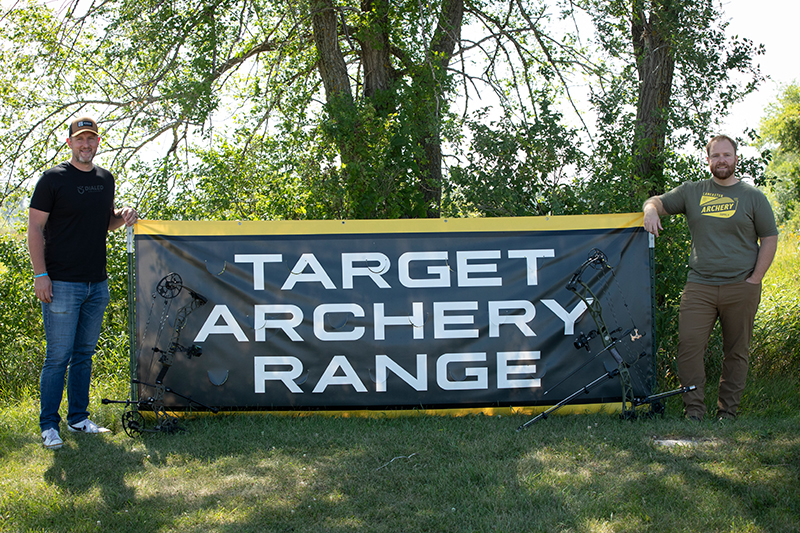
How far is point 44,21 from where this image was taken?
7586 mm

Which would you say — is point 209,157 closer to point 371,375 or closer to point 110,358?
point 110,358

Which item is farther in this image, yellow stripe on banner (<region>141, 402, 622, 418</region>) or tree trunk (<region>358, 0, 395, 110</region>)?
tree trunk (<region>358, 0, 395, 110</region>)

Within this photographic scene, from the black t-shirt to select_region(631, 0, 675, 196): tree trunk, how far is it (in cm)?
510

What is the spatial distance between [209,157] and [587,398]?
483 centimetres

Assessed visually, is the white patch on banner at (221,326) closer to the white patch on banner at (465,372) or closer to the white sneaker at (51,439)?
the white sneaker at (51,439)

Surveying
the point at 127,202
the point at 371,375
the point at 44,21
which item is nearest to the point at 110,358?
the point at 127,202

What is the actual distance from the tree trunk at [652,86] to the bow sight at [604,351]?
208 centimetres

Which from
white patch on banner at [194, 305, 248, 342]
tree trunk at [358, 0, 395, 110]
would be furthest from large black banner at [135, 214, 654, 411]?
tree trunk at [358, 0, 395, 110]

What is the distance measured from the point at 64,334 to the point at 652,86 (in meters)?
6.33

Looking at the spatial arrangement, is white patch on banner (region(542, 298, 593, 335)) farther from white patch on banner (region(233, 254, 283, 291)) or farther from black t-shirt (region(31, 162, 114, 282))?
black t-shirt (region(31, 162, 114, 282))

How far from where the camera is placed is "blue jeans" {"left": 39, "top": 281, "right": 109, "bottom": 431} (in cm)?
445

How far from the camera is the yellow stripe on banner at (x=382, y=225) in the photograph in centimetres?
510

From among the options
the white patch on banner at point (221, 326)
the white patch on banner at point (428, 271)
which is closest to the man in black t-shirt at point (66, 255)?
the white patch on banner at point (221, 326)

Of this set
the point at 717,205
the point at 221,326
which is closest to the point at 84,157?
the point at 221,326
